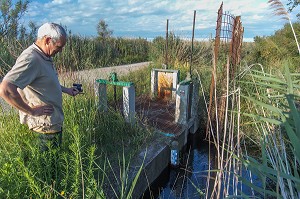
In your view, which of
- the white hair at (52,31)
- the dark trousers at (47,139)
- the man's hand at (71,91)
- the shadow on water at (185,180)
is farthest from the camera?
the shadow on water at (185,180)

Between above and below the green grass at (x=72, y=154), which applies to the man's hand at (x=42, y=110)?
above

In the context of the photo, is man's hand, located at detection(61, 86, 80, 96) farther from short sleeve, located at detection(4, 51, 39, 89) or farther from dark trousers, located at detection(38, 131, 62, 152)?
short sleeve, located at detection(4, 51, 39, 89)

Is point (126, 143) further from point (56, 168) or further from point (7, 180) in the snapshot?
point (7, 180)

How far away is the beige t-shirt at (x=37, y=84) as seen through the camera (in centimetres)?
194

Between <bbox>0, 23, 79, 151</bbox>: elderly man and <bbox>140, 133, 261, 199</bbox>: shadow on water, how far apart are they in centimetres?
162

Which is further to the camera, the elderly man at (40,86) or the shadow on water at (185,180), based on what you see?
the shadow on water at (185,180)

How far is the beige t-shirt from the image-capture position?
1935 millimetres

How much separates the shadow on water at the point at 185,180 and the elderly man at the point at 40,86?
162 cm

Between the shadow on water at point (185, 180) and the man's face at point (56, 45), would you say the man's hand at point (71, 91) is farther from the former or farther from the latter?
the shadow on water at point (185, 180)

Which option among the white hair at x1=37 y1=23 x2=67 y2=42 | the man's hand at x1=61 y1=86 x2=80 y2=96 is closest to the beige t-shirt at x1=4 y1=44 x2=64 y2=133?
the white hair at x1=37 y1=23 x2=67 y2=42

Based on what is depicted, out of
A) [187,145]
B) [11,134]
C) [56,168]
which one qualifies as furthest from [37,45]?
[187,145]

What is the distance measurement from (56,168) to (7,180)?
446 millimetres

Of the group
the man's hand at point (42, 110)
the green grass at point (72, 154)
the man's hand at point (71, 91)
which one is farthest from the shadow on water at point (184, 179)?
the man's hand at point (42, 110)

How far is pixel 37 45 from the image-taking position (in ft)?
7.16
